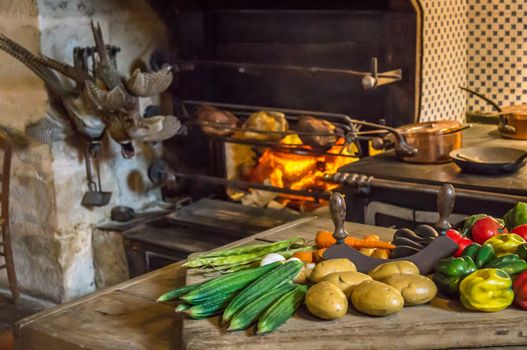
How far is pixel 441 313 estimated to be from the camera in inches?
74.6

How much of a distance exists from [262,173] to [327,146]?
0.66 meters

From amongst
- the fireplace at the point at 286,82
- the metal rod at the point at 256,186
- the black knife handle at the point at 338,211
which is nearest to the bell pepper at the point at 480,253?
the black knife handle at the point at 338,211

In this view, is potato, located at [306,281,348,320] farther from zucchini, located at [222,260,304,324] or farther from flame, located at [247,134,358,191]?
flame, located at [247,134,358,191]

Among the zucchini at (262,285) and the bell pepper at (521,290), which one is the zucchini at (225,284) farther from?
the bell pepper at (521,290)

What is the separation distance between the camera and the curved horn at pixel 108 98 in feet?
12.8

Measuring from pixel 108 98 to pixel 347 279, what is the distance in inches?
88.0

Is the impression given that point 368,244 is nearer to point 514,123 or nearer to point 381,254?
point 381,254

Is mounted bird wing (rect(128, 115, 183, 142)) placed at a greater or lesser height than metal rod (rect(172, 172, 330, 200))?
greater

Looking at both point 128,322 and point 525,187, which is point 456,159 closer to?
point 525,187

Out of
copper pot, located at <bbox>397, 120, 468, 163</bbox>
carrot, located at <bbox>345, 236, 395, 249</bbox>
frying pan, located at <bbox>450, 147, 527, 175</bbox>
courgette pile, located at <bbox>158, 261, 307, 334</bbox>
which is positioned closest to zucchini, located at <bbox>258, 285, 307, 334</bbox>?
courgette pile, located at <bbox>158, 261, 307, 334</bbox>

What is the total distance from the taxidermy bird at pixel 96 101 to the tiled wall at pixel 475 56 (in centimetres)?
134

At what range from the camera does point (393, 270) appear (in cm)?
203

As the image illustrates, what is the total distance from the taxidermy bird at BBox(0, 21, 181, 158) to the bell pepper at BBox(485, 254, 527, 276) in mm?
2387

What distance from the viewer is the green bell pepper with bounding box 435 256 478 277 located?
77.6 inches
